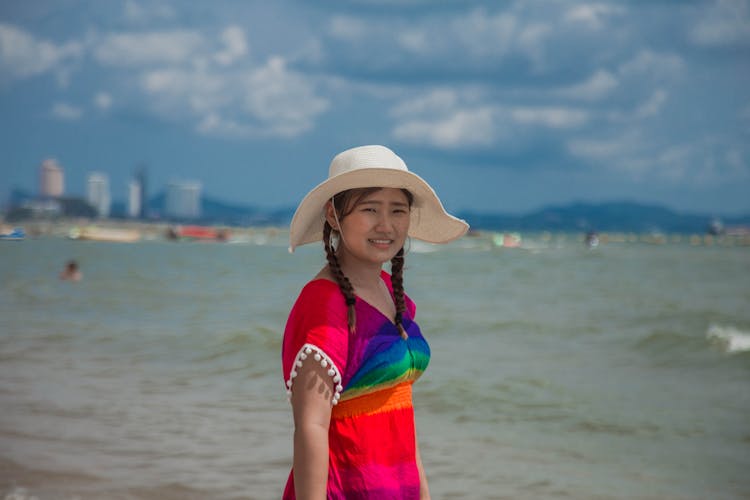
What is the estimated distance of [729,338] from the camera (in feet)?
52.2

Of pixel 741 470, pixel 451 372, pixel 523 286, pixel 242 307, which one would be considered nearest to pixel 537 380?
pixel 451 372

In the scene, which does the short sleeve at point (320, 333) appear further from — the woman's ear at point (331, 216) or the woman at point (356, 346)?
the woman's ear at point (331, 216)

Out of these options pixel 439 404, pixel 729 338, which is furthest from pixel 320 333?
pixel 729 338

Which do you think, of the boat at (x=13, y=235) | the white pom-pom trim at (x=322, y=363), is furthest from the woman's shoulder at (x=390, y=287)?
the boat at (x=13, y=235)

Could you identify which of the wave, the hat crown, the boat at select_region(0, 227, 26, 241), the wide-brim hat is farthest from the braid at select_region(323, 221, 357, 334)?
the boat at select_region(0, 227, 26, 241)

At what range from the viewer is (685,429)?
346 inches

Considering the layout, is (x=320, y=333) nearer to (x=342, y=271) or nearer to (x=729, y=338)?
(x=342, y=271)

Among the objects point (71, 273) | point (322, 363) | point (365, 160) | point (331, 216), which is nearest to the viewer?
point (322, 363)

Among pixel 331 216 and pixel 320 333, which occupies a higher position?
pixel 331 216

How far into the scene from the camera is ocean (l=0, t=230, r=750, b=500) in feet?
21.9

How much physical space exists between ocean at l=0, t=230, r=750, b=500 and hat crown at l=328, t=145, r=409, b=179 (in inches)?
163

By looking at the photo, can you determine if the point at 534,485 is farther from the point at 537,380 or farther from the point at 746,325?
the point at 746,325

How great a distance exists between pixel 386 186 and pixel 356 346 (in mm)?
419

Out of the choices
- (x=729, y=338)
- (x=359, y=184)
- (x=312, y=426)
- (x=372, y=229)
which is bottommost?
(x=729, y=338)
